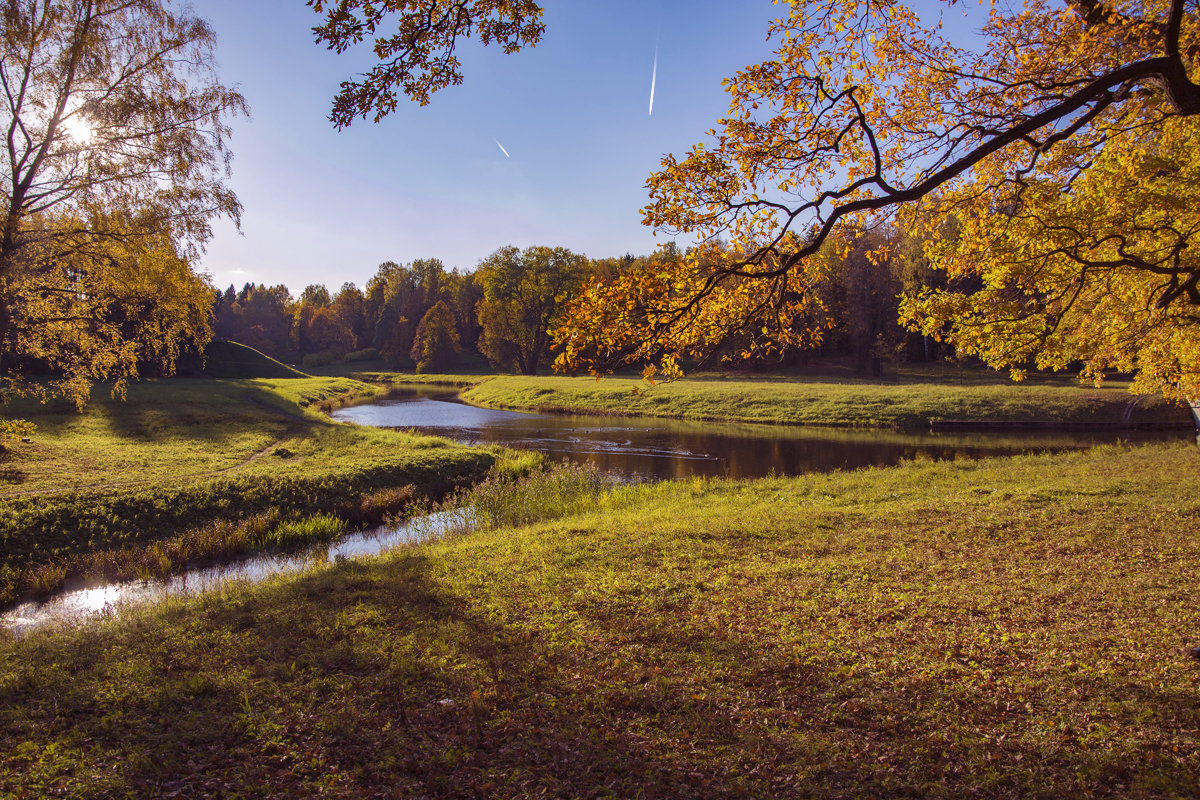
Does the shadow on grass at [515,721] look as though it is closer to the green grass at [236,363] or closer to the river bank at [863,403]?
the river bank at [863,403]

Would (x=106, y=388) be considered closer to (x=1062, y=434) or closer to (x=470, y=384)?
(x=470, y=384)

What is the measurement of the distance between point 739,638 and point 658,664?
3.26 feet

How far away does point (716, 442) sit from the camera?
3023cm

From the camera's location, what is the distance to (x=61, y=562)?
37.5 ft

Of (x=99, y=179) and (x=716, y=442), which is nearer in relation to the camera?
(x=99, y=179)

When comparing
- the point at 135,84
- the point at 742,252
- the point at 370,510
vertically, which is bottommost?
the point at 370,510

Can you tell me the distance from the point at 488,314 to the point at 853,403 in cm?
5481

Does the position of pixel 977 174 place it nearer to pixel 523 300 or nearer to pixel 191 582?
pixel 191 582

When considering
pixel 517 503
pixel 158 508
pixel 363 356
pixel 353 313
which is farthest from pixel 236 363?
pixel 353 313

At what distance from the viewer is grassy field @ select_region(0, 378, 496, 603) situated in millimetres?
Result: 11945

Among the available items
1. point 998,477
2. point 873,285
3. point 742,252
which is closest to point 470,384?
point 873,285

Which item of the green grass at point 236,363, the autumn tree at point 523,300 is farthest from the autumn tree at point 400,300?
the green grass at point 236,363

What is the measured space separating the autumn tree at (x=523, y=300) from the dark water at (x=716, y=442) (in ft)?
131

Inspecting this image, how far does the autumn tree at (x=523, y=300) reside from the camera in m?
79.7
